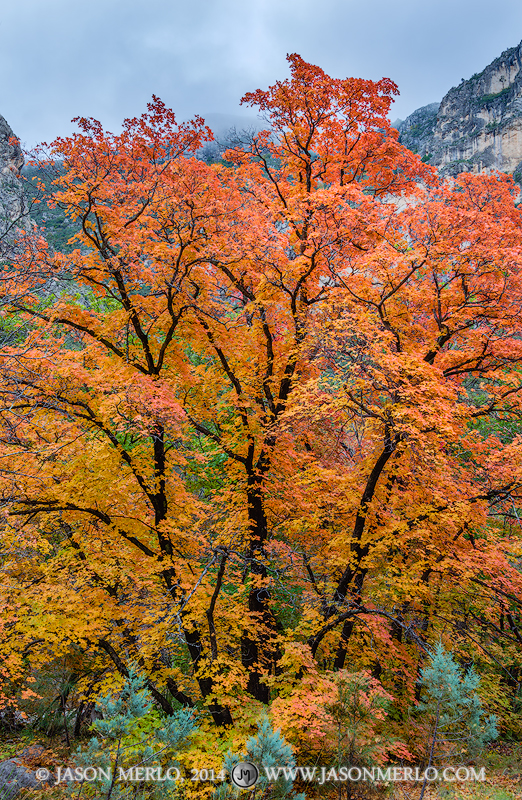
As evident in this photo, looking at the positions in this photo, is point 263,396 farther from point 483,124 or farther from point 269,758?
point 483,124

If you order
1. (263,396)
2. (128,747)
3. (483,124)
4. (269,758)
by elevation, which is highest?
(483,124)

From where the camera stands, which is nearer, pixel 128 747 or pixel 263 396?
pixel 128 747

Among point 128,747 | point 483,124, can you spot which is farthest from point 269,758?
point 483,124

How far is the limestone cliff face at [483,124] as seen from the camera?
62.6 meters

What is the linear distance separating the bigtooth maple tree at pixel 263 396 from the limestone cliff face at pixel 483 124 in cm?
6533

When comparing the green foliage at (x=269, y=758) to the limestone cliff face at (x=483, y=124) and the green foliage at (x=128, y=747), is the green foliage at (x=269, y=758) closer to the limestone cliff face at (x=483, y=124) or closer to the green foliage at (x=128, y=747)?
the green foliage at (x=128, y=747)

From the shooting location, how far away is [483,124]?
68.0m

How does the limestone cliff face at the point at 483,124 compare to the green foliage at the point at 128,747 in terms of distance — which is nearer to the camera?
the green foliage at the point at 128,747

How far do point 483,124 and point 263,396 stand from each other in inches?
3299

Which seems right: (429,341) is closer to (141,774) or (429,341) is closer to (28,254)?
(28,254)

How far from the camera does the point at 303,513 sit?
8.72m

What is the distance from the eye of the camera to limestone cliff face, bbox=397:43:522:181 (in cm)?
Result: 6256

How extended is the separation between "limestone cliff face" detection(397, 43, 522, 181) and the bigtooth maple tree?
214 feet

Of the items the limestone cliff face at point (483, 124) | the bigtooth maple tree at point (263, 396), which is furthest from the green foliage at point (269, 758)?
the limestone cliff face at point (483, 124)
